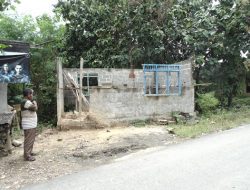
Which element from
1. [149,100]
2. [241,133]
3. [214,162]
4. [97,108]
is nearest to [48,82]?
[97,108]

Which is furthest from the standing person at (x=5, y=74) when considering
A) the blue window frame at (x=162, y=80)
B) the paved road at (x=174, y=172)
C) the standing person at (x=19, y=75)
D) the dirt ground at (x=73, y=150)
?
the blue window frame at (x=162, y=80)

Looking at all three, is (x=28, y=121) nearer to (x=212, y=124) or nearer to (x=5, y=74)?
(x=5, y=74)

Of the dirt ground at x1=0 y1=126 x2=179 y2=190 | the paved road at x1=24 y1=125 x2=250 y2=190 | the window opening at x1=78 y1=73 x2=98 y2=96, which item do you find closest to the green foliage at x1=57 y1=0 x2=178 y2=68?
the window opening at x1=78 y1=73 x2=98 y2=96

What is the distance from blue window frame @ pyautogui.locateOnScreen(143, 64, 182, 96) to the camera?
1218 cm

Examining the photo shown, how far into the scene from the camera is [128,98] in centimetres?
1159

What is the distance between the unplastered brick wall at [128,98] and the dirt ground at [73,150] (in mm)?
812

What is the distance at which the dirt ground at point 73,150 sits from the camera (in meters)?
6.05

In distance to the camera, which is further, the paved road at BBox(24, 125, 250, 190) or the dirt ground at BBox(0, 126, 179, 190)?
the dirt ground at BBox(0, 126, 179, 190)

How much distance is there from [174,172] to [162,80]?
7.33 meters

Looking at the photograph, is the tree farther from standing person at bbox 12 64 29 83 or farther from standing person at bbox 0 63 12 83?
standing person at bbox 0 63 12 83

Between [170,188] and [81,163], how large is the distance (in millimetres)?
2533

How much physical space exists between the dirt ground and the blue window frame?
1.79 meters

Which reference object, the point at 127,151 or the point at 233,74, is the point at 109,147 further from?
the point at 233,74

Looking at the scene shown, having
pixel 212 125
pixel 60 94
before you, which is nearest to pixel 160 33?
pixel 212 125
